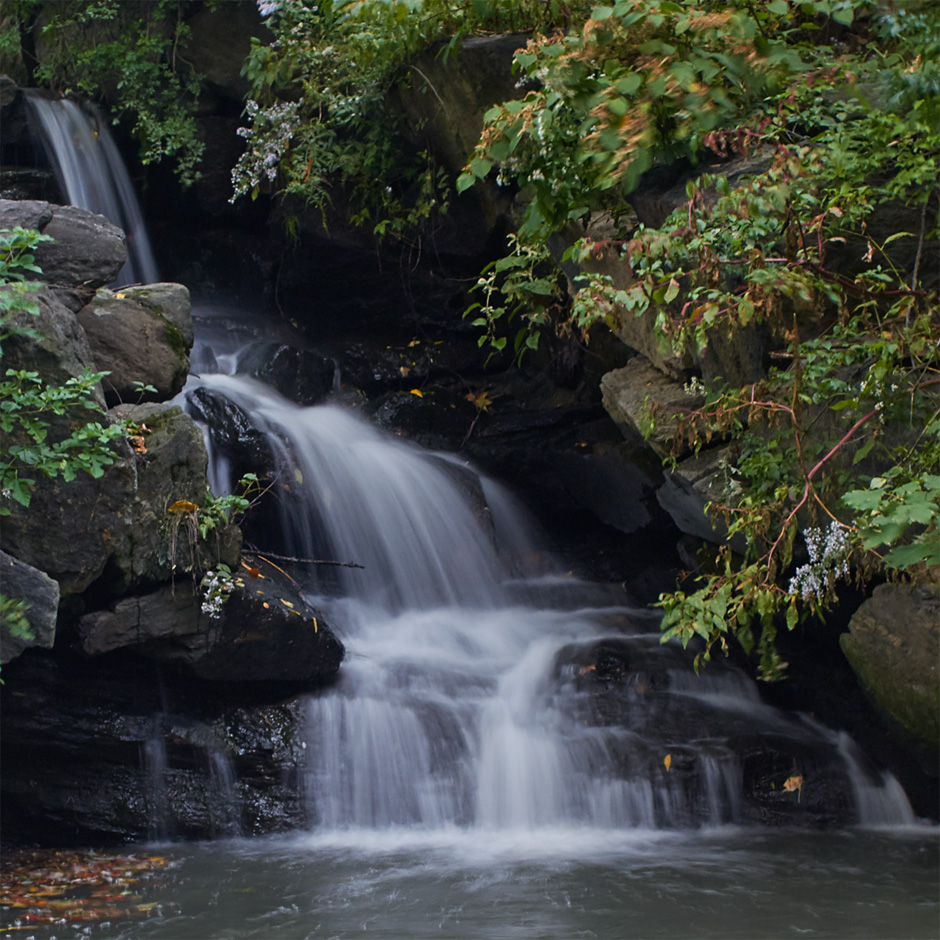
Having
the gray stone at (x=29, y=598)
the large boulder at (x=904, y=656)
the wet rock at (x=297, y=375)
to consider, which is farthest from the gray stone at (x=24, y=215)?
the large boulder at (x=904, y=656)

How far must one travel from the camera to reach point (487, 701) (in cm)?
627

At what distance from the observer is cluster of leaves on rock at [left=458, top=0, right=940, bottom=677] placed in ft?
8.26

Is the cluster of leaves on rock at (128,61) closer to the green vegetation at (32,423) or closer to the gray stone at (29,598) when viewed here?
the green vegetation at (32,423)

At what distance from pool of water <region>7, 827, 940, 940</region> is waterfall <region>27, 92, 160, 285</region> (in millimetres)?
7213

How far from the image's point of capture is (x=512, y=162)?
409 cm

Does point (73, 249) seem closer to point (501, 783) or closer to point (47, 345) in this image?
point (47, 345)

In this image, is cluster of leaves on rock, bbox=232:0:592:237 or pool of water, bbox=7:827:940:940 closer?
pool of water, bbox=7:827:940:940

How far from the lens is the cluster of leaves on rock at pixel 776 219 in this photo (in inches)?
99.1

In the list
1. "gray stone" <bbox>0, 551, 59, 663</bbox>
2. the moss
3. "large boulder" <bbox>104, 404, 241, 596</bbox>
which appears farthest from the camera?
the moss

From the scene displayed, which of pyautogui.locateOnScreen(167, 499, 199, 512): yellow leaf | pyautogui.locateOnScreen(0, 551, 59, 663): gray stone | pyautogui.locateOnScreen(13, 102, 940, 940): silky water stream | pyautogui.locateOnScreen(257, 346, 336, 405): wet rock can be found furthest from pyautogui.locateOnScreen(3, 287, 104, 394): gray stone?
pyautogui.locateOnScreen(257, 346, 336, 405): wet rock

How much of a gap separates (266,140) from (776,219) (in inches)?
247

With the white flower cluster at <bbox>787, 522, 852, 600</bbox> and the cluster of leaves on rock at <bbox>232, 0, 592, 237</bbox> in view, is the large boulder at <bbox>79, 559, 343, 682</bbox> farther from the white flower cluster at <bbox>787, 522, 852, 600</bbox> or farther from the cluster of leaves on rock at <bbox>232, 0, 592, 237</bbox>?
the cluster of leaves on rock at <bbox>232, 0, 592, 237</bbox>

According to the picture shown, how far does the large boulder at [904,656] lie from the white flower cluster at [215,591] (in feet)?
12.6

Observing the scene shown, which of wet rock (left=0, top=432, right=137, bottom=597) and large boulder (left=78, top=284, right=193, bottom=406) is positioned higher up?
large boulder (left=78, top=284, right=193, bottom=406)
